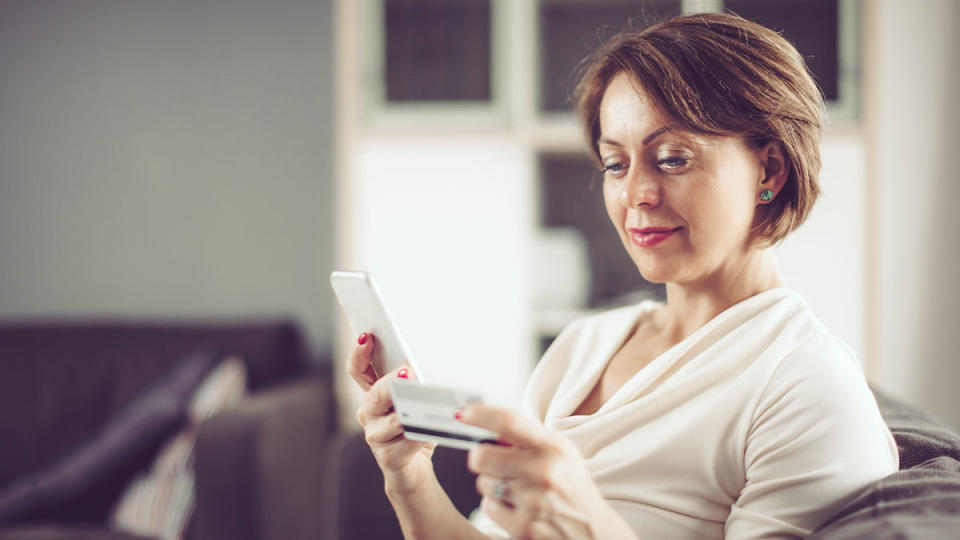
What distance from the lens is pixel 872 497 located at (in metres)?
0.68

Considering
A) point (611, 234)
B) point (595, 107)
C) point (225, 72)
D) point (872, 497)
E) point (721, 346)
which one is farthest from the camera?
point (225, 72)

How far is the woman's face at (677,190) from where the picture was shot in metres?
0.84

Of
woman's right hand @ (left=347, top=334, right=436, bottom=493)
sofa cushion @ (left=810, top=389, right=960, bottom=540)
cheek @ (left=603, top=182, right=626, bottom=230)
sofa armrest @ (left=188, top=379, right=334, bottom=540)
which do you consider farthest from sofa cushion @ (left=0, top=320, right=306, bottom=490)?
sofa cushion @ (left=810, top=389, right=960, bottom=540)

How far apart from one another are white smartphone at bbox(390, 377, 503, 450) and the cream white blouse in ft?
0.79

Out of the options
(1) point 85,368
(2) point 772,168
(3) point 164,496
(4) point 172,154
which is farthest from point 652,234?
(4) point 172,154

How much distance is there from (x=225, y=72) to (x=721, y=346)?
2351mm

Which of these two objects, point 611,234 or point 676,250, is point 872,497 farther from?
point 611,234

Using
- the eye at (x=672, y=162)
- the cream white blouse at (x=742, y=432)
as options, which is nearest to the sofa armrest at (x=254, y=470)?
the cream white blouse at (x=742, y=432)

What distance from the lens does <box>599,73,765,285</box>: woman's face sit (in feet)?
2.75

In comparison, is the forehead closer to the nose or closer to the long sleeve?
the nose

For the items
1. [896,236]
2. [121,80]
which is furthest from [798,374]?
[121,80]

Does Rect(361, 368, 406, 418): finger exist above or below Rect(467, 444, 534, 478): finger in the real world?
above

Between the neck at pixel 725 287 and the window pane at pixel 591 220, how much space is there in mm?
1302

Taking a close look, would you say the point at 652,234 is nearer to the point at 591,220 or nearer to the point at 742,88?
the point at 742,88
